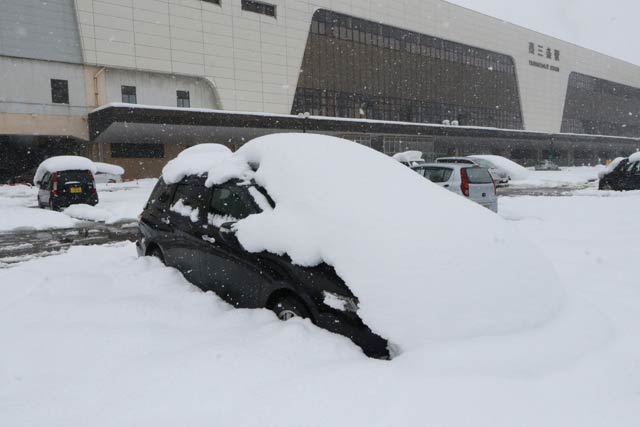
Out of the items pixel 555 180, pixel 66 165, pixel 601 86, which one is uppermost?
pixel 601 86

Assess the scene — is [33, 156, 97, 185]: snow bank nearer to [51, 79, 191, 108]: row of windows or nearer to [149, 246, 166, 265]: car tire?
[149, 246, 166, 265]: car tire

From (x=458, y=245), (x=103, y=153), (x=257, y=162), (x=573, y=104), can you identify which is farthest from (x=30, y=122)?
(x=573, y=104)

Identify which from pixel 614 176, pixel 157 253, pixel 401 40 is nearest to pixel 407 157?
pixel 614 176

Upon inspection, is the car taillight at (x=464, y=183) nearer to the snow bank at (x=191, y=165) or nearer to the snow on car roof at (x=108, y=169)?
the snow bank at (x=191, y=165)

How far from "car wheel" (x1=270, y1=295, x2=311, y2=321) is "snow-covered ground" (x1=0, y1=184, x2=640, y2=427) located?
0.31ft

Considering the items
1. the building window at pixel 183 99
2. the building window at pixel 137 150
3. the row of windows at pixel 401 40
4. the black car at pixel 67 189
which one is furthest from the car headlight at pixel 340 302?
the row of windows at pixel 401 40

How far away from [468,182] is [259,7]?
3650 cm

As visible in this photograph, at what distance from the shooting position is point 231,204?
15.3ft

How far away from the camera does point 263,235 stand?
4.06 m

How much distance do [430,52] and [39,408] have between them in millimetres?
58716

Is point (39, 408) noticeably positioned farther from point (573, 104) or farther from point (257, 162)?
point (573, 104)

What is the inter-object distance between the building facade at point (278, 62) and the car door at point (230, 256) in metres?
35.0

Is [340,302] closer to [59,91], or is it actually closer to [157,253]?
[157,253]

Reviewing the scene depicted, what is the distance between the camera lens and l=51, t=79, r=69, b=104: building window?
34125 mm
